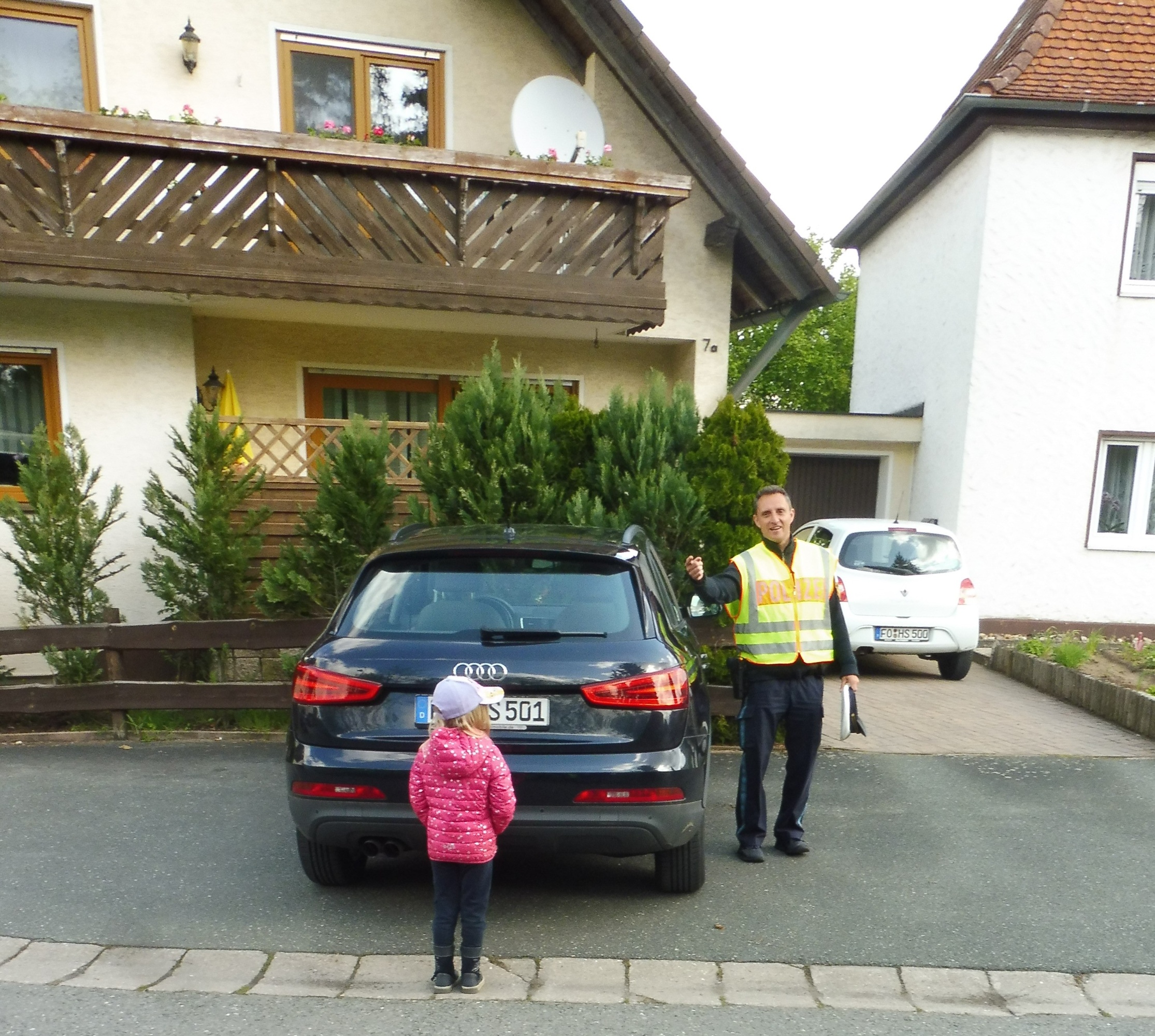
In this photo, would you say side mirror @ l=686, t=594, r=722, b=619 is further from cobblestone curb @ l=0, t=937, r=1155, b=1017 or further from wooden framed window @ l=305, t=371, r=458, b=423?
wooden framed window @ l=305, t=371, r=458, b=423

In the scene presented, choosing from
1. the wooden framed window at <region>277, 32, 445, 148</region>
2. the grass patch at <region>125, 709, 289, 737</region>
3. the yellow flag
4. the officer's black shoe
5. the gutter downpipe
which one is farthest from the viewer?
the gutter downpipe

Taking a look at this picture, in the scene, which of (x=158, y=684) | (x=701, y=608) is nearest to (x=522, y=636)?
(x=701, y=608)

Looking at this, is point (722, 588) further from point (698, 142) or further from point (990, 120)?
point (990, 120)

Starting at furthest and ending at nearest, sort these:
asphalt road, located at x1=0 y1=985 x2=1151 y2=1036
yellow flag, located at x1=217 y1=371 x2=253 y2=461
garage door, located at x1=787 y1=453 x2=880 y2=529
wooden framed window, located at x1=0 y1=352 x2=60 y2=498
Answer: garage door, located at x1=787 y1=453 x2=880 y2=529, yellow flag, located at x1=217 y1=371 x2=253 y2=461, wooden framed window, located at x1=0 y1=352 x2=60 y2=498, asphalt road, located at x1=0 y1=985 x2=1151 y2=1036

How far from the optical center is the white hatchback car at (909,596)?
8070 millimetres

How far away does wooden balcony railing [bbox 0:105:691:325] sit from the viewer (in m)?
6.35

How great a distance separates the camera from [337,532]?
19.6ft

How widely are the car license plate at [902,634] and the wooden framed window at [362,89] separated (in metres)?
6.63

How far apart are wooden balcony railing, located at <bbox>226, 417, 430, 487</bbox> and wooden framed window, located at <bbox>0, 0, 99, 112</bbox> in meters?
3.48

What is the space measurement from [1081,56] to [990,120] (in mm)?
1695

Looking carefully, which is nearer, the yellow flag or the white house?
the yellow flag

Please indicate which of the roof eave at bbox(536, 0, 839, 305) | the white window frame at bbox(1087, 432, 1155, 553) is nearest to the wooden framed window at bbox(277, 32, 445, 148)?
the roof eave at bbox(536, 0, 839, 305)

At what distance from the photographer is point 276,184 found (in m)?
6.73

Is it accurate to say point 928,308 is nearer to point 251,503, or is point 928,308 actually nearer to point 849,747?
point 849,747
